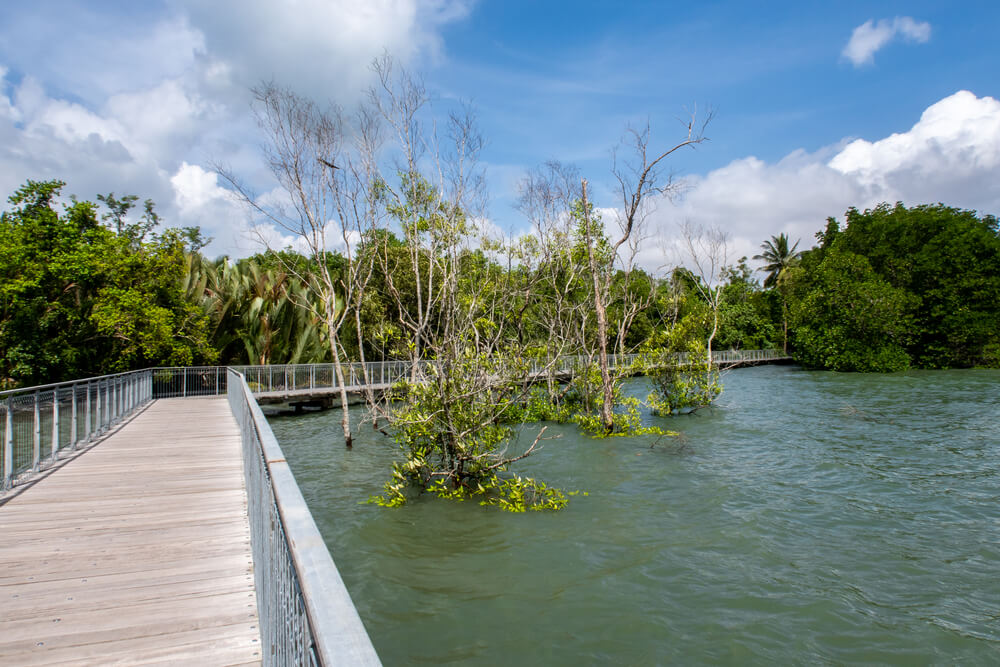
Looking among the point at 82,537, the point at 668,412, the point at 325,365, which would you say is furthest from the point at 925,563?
the point at 325,365

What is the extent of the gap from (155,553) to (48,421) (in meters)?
4.56

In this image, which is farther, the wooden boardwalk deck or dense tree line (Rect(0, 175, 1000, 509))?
dense tree line (Rect(0, 175, 1000, 509))

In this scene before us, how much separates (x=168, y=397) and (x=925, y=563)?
20.8 meters

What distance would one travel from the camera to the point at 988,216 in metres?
47.8

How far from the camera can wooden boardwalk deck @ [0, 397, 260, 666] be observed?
10.8 ft

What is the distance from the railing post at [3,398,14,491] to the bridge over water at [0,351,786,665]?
0.06 ft

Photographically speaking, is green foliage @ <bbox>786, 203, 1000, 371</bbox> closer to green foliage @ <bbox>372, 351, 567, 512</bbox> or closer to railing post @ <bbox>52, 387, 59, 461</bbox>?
green foliage @ <bbox>372, 351, 567, 512</bbox>

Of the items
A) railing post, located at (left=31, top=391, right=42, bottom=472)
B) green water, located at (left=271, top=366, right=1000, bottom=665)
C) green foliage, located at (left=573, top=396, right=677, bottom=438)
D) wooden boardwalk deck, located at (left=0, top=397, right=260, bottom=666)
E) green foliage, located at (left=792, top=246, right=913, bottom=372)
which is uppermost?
green foliage, located at (left=792, top=246, right=913, bottom=372)

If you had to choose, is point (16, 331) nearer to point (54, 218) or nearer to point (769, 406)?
point (54, 218)

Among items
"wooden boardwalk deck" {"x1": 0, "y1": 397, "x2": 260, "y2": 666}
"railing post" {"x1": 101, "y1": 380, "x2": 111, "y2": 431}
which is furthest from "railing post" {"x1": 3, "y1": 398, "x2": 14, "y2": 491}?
"railing post" {"x1": 101, "y1": 380, "x2": 111, "y2": 431}

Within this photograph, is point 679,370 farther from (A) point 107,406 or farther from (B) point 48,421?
(B) point 48,421

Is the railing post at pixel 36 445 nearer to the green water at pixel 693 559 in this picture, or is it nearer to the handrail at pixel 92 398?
the handrail at pixel 92 398

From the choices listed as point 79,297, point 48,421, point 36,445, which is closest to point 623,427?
point 48,421

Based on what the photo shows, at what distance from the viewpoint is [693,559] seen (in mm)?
7668
